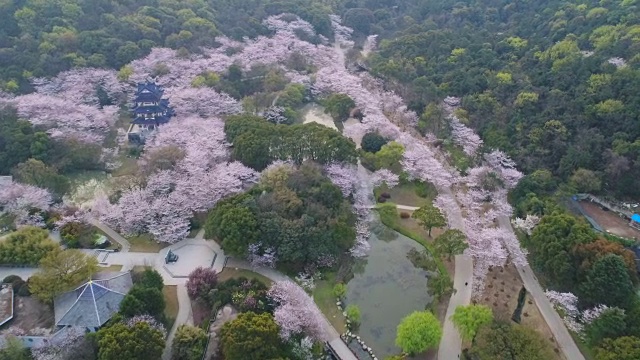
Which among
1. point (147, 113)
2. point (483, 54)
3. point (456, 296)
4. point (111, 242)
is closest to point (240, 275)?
point (111, 242)

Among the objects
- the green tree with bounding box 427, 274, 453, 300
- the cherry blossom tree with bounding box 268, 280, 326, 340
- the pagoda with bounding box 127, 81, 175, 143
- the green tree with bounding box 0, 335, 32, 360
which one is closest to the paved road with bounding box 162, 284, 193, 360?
the cherry blossom tree with bounding box 268, 280, 326, 340

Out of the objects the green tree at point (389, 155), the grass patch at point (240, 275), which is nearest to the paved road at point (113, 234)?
the grass patch at point (240, 275)

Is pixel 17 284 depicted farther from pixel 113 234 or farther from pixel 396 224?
pixel 396 224

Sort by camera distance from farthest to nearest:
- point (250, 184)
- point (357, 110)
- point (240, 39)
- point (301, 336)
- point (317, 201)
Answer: point (240, 39)
point (357, 110)
point (250, 184)
point (317, 201)
point (301, 336)

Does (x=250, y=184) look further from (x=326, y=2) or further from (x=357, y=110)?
(x=326, y=2)

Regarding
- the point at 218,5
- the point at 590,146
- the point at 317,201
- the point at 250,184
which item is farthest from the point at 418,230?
the point at 218,5

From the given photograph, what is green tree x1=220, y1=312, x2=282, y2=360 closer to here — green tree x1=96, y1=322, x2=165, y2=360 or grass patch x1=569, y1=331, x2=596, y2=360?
green tree x1=96, y1=322, x2=165, y2=360
